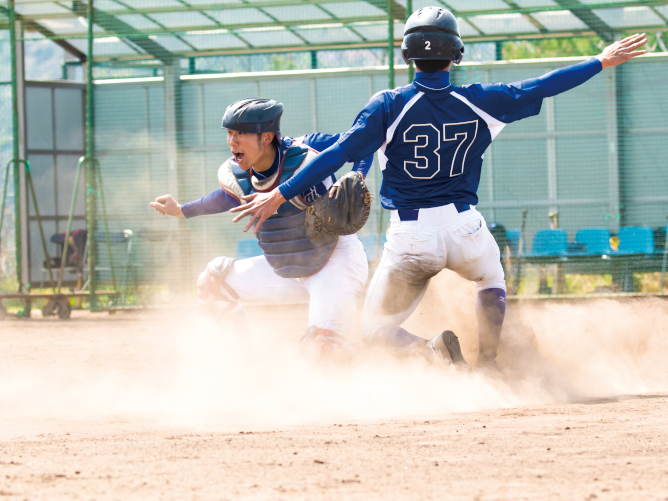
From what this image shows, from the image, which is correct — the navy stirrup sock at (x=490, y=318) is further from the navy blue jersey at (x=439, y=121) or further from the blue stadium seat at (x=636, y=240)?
the blue stadium seat at (x=636, y=240)

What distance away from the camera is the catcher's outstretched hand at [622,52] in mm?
3668

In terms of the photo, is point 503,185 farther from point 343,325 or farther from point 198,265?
point 343,325

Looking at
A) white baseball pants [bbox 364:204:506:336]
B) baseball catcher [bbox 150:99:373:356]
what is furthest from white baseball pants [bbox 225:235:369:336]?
white baseball pants [bbox 364:204:506:336]

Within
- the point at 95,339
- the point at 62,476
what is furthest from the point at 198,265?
the point at 62,476

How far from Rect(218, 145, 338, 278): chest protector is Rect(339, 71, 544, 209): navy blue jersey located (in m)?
0.65

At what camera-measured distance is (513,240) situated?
9875 mm

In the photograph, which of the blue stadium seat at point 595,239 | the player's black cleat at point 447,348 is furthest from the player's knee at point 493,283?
the blue stadium seat at point 595,239

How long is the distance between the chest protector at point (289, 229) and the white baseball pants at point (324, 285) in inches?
3.2

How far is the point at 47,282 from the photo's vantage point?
1214cm

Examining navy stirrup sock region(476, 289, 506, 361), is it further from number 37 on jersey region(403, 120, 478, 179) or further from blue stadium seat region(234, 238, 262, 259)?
blue stadium seat region(234, 238, 262, 259)

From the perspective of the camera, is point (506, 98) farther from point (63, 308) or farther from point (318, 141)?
point (63, 308)

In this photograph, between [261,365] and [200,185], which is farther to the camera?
[200,185]

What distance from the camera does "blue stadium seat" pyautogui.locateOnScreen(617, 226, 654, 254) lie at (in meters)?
9.42

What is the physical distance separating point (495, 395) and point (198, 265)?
23.8ft
